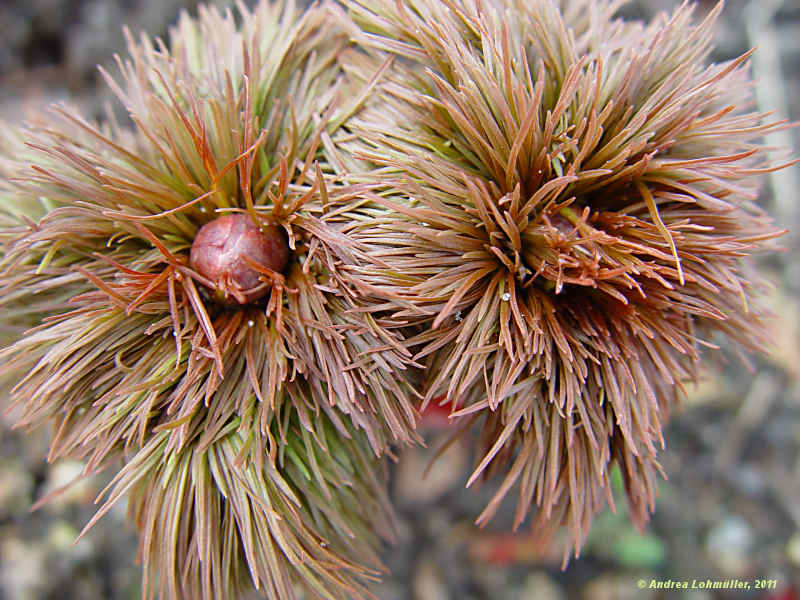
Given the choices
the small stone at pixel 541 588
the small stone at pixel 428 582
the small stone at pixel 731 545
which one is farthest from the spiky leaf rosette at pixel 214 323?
the small stone at pixel 731 545

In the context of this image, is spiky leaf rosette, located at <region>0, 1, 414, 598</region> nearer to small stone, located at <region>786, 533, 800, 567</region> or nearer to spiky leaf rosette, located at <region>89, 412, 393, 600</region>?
spiky leaf rosette, located at <region>89, 412, 393, 600</region>

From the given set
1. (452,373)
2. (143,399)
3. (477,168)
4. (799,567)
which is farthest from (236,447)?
(799,567)

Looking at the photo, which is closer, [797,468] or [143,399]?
[143,399]

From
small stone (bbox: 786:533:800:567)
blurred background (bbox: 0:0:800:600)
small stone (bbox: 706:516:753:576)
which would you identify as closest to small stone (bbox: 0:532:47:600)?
blurred background (bbox: 0:0:800:600)

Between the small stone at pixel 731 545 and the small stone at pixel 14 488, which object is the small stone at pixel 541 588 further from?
the small stone at pixel 14 488

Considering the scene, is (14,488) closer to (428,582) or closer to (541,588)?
(428,582)

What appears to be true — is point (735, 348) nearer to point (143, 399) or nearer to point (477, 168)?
point (477, 168)

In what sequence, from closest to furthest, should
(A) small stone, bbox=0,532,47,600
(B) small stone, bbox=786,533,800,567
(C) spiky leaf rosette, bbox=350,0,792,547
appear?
(C) spiky leaf rosette, bbox=350,0,792,547
(A) small stone, bbox=0,532,47,600
(B) small stone, bbox=786,533,800,567

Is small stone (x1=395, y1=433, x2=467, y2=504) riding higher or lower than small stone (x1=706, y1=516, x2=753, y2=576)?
Result: higher
